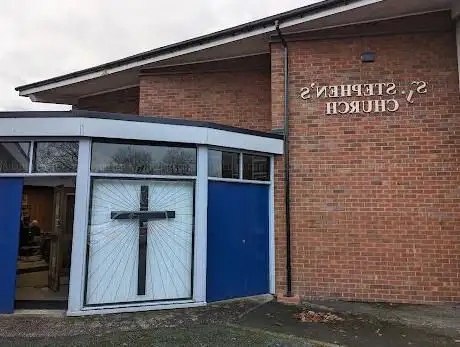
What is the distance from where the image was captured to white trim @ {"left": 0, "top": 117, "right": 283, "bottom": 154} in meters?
5.94

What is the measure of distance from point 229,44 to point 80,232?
14.4 ft

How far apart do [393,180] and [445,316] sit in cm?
221

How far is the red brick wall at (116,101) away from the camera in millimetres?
10328

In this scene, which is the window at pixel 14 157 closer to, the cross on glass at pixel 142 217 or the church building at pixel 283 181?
the church building at pixel 283 181

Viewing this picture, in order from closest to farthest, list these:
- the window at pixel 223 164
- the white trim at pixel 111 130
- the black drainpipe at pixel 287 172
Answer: the white trim at pixel 111 130
the window at pixel 223 164
the black drainpipe at pixel 287 172

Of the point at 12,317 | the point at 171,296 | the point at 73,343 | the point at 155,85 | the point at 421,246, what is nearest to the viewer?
the point at 73,343

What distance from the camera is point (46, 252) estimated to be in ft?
→ 30.9

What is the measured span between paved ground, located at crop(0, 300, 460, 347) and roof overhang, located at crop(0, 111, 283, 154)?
257 cm

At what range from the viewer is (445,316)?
19.4 feet

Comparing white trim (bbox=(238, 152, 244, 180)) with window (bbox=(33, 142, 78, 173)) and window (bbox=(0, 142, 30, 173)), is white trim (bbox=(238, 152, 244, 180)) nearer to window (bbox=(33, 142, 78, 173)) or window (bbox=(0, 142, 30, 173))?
window (bbox=(33, 142, 78, 173))

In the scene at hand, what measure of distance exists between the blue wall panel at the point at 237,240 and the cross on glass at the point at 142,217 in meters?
0.87

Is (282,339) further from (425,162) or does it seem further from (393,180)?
(425,162)

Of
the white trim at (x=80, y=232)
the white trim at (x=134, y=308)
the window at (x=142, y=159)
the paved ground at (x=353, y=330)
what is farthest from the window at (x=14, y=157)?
the paved ground at (x=353, y=330)

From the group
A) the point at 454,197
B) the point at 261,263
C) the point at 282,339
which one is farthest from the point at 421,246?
the point at 282,339
